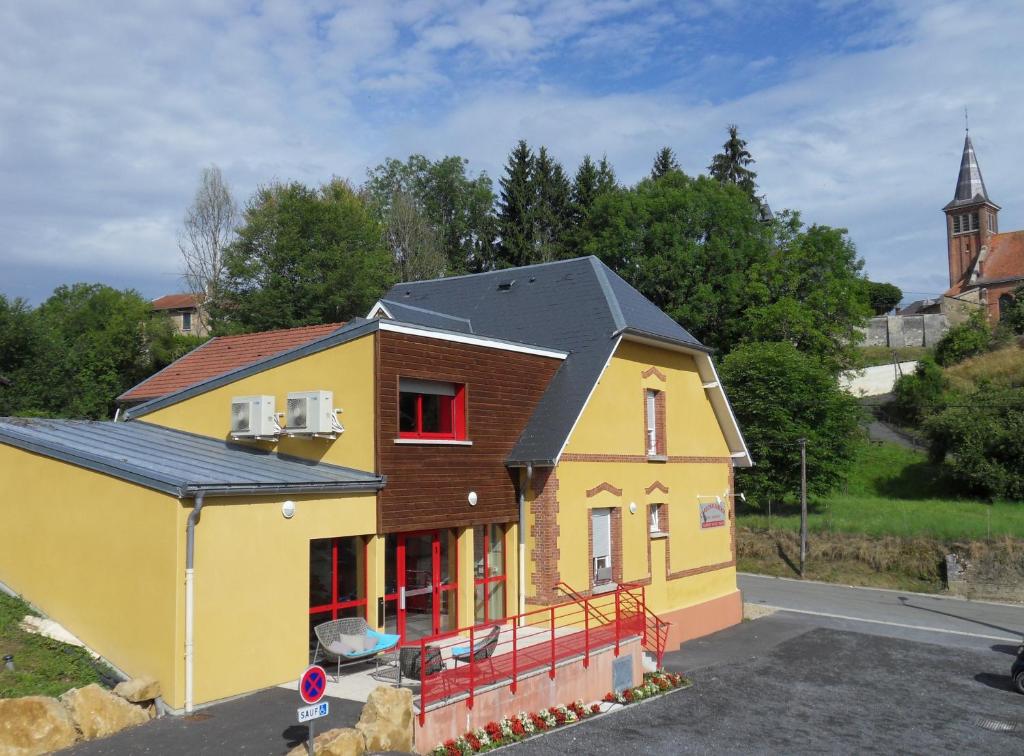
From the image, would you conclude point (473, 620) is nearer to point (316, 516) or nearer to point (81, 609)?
point (316, 516)

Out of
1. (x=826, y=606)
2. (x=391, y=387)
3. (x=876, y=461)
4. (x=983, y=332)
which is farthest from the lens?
(x=983, y=332)

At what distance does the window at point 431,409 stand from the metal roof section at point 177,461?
1420mm

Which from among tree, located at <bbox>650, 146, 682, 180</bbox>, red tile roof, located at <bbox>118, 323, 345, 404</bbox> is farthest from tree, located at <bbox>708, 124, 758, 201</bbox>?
red tile roof, located at <bbox>118, 323, 345, 404</bbox>

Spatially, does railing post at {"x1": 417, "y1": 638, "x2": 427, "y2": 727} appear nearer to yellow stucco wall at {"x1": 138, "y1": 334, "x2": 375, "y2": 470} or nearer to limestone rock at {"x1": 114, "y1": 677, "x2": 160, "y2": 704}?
limestone rock at {"x1": 114, "y1": 677, "x2": 160, "y2": 704}

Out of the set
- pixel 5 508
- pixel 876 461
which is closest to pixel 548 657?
pixel 5 508

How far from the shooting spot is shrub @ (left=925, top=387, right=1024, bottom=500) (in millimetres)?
34094

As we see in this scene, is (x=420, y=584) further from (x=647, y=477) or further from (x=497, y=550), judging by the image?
(x=647, y=477)

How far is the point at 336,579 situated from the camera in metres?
13.0

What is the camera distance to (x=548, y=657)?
1294 centimetres

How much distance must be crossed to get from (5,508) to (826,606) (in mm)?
21324

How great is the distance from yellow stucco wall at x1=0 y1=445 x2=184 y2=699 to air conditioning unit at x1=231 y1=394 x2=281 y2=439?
2.40 metres

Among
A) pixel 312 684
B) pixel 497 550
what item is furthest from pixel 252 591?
pixel 497 550

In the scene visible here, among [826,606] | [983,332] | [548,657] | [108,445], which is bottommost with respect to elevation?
[826,606]

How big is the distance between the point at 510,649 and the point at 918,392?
40.4 m
